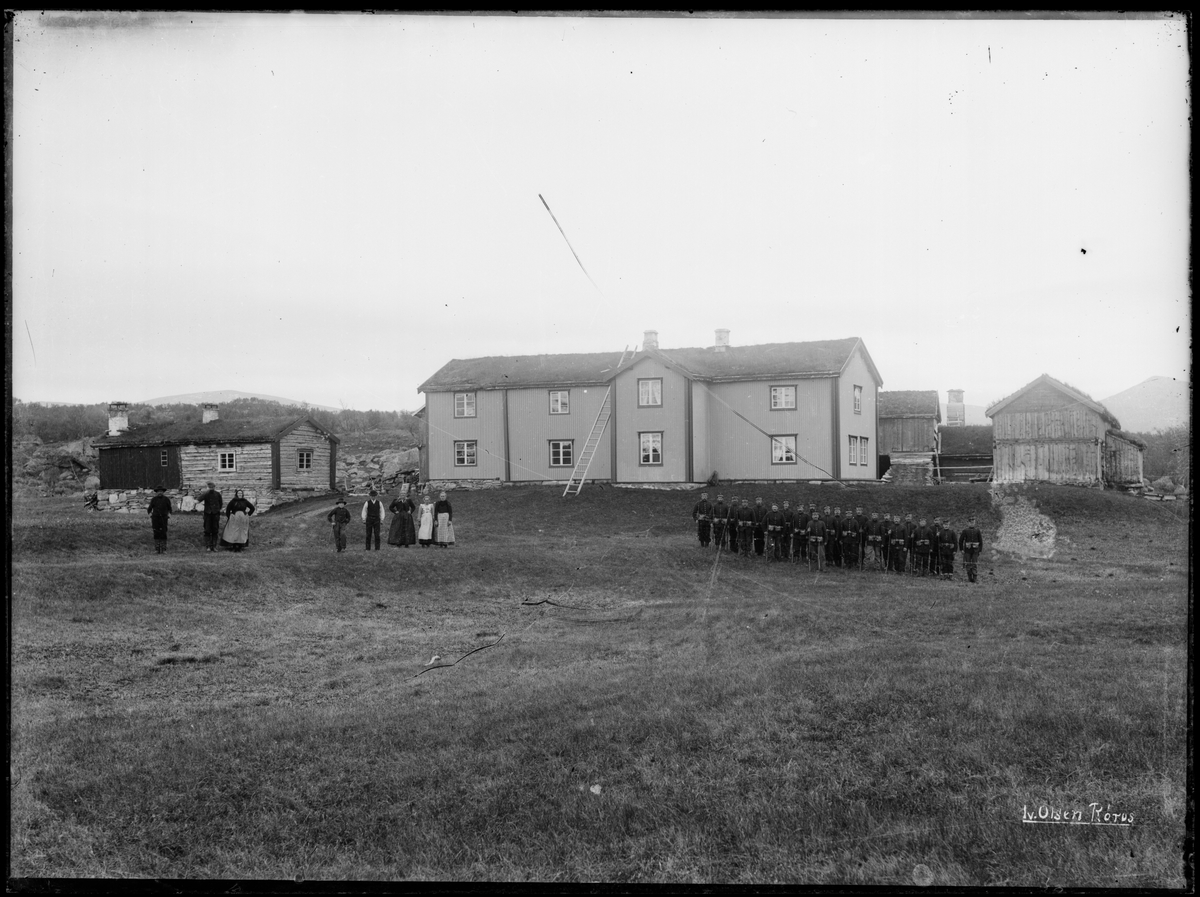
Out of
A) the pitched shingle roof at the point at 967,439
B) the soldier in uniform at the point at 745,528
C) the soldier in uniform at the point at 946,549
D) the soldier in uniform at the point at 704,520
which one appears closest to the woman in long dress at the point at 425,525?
the soldier in uniform at the point at 704,520

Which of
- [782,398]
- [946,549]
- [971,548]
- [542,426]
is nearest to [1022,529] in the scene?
[946,549]

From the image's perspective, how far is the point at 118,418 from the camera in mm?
13422

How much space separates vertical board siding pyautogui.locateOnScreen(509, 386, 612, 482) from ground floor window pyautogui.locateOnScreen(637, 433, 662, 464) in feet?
9.66

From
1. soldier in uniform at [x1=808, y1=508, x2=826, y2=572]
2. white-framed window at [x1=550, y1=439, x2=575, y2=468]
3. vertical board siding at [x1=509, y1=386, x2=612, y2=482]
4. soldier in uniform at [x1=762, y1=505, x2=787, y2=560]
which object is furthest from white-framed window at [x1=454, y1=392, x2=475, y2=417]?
soldier in uniform at [x1=808, y1=508, x2=826, y2=572]

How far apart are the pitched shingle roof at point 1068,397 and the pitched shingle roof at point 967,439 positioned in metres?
12.7

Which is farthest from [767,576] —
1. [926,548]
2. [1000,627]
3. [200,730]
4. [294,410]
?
[294,410]

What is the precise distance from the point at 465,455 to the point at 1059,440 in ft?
89.2

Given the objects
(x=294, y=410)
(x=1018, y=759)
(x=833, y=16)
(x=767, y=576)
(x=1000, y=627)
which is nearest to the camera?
(x=833, y=16)

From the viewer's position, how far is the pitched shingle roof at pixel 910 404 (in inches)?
1989

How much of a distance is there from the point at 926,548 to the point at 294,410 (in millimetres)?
24952

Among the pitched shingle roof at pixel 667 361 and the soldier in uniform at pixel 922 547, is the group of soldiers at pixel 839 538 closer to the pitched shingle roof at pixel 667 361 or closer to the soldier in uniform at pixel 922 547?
the soldier in uniform at pixel 922 547

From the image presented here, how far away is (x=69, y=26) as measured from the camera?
7102 millimetres

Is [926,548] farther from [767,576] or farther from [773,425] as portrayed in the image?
[773,425]

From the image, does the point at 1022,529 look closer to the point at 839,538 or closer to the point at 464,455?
the point at 839,538
